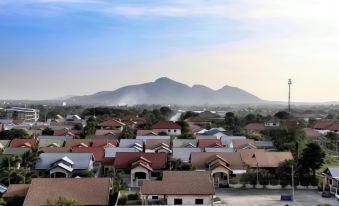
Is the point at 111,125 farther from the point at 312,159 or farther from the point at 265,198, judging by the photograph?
the point at 265,198

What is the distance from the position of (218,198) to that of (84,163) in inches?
499

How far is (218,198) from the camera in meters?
32.2

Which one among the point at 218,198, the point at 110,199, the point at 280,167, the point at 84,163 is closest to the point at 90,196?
the point at 110,199

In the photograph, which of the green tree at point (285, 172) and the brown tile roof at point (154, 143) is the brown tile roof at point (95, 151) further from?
the green tree at point (285, 172)

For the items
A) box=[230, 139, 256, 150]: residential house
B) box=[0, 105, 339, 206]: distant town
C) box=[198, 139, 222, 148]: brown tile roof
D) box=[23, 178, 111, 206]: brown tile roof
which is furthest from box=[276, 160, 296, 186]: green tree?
box=[23, 178, 111, 206]: brown tile roof

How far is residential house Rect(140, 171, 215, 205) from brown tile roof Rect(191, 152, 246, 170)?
927 cm

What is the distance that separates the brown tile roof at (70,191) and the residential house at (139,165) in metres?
9.46

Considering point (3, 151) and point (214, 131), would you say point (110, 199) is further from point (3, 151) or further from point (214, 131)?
point (214, 131)

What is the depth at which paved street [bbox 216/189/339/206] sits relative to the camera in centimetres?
3123

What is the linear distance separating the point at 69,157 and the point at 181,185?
13.9 meters

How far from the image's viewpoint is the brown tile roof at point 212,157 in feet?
128

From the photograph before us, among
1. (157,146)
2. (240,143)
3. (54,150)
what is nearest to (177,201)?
(54,150)

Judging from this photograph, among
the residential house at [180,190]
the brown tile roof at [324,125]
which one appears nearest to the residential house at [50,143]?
the residential house at [180,190]

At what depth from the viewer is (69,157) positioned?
130ft
